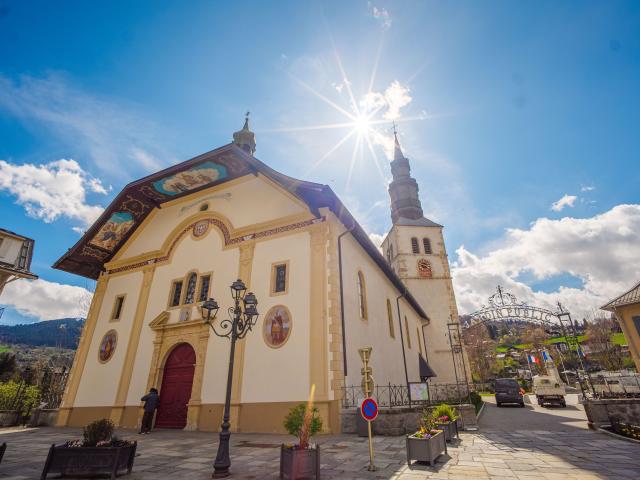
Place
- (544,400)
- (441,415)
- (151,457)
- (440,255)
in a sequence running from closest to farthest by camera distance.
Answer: (151,457)
(441,415)
(544,400)
(440,255)

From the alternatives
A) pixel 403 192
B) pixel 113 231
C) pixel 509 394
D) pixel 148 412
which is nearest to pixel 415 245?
pixel 403 192

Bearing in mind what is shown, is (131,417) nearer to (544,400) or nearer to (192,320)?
(192,320)

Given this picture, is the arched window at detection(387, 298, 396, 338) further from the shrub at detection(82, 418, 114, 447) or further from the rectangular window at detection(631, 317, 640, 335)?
the shrub at detection(82, 418, 114, 447)

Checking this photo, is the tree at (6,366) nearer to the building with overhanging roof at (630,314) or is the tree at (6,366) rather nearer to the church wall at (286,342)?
the church wall at (286,342)

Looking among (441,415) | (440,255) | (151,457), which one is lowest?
(151,457)

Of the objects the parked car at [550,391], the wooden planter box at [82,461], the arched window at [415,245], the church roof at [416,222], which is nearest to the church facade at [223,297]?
the wooden planter box at [82,461]

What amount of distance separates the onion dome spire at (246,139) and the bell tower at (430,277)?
17.4m

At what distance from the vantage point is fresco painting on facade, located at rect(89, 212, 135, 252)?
17.5 metres

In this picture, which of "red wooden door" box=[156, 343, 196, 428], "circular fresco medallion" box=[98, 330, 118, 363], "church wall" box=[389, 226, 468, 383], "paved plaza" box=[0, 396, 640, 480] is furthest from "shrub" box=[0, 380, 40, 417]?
"church wall" box=[389, 226, 468, 383]

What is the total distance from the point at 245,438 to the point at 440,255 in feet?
87.7

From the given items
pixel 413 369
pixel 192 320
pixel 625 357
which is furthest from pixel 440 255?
pixel 625 357

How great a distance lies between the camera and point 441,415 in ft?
28.5

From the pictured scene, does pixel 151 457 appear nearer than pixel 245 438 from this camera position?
Yes

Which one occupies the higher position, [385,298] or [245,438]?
[385,298]
